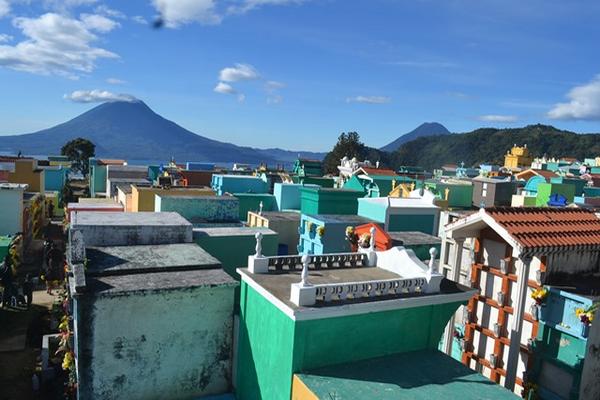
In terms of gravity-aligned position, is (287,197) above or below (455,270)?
above

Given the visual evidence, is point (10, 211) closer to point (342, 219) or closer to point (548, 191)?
point (342, 219)

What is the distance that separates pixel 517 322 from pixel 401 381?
13.2ft

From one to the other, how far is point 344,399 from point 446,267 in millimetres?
6747

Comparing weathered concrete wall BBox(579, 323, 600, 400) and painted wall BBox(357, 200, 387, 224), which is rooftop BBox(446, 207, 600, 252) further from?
painted wall BBox(357, 200, 387, 224)

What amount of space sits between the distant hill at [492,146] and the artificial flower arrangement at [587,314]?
13287cm

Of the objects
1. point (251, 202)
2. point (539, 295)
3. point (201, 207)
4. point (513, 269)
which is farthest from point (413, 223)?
point (539, 295)

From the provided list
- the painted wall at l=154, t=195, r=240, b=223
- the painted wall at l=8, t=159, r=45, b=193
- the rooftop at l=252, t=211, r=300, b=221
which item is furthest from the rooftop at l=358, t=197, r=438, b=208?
the painted wall at l=8, t=159, r=45, b=193

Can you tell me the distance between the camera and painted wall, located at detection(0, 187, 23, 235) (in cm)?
3341

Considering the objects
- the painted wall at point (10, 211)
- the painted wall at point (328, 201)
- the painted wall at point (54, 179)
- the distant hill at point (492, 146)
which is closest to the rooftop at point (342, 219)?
the painted wall at point (328, 201)

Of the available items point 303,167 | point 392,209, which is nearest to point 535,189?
point 392,209

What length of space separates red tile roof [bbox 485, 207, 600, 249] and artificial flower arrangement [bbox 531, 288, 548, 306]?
105cm

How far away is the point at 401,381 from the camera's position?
9.87m

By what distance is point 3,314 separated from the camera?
22.4 meters

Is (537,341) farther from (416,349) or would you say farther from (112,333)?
(112,333)
